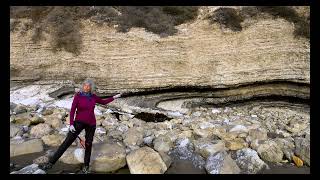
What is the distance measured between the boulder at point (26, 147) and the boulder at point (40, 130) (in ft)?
2.40

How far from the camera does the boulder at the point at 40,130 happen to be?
10.3 meters

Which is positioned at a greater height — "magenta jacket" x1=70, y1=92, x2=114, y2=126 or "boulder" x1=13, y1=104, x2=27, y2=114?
"magenta jacket" x1=70, y1=92, x2=114, y2=126

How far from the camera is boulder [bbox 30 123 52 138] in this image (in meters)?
10.3

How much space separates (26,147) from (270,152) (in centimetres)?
566

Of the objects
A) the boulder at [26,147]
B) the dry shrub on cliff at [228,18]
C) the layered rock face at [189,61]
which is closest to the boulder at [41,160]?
the boulder at [26,147]

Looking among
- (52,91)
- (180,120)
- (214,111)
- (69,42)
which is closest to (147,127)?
(180,120)

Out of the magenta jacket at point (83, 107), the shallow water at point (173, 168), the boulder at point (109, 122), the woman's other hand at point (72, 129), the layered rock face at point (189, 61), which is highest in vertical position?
the layered rock face at point (189, 61)

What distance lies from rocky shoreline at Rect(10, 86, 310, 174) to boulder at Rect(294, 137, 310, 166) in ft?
0.08

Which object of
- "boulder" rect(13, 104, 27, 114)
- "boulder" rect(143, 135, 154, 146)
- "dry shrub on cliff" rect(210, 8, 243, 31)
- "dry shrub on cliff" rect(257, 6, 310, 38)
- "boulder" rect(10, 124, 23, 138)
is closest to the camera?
"boulder" rect(143, 135, 154, 146)

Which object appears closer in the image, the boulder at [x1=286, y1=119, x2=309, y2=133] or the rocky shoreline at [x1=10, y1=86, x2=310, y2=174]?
the rocky shoreline at [x1=10, y1=86, x2=310, y2=174]

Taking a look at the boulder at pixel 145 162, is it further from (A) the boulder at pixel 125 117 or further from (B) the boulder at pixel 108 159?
(A) the boulder at pixel 125 117

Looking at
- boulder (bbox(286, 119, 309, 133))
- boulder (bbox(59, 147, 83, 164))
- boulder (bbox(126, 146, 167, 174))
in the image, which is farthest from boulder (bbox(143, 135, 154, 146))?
boulder (bbox(286, 119, 309, 133))

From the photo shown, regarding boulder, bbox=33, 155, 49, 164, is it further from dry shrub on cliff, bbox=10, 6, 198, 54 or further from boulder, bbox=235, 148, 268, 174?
dry shrub on cliff, bbox=10, 6, 198, 54

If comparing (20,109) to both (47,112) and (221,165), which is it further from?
(221,165)
